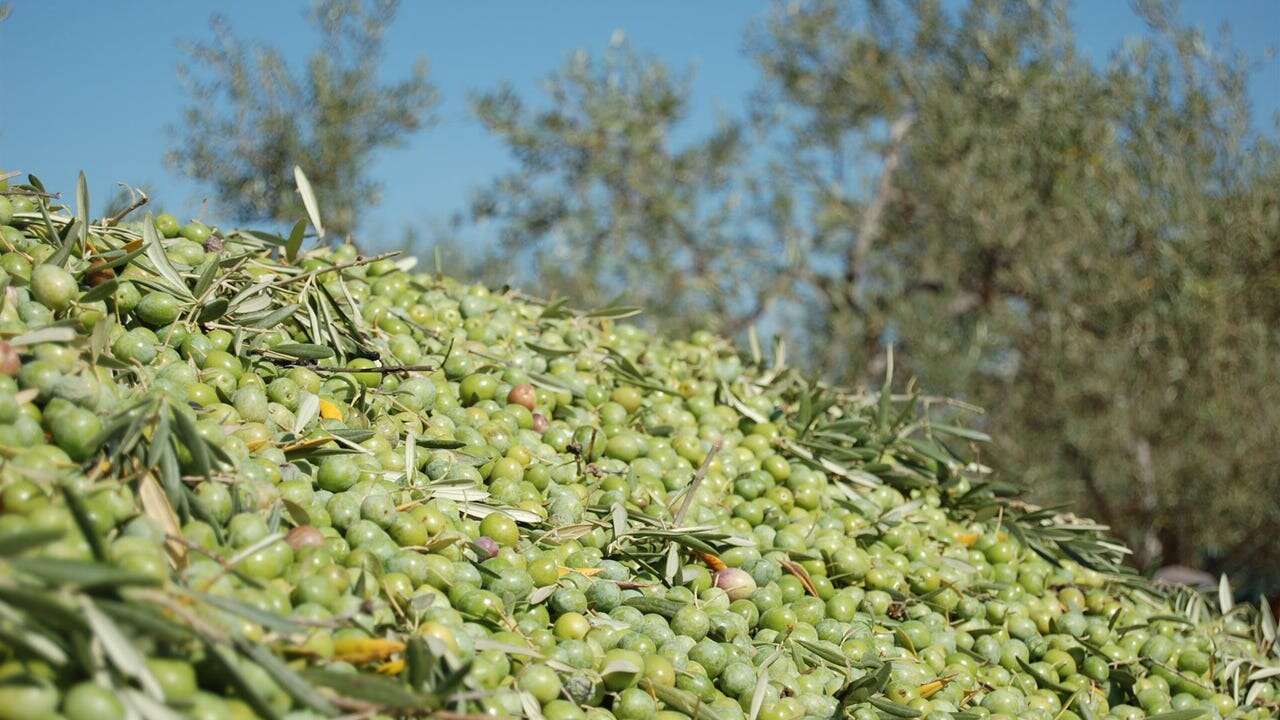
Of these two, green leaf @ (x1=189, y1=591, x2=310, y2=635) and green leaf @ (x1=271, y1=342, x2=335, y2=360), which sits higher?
green leaf @ (x1=271, y1=342, x2=335, y2=360)

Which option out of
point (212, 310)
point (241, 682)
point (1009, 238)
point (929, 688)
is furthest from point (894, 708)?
point (1009, 238)

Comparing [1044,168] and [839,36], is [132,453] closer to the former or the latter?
[1044,168]

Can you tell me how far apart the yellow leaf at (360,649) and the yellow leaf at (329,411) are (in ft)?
2.78

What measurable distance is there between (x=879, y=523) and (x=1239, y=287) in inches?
264

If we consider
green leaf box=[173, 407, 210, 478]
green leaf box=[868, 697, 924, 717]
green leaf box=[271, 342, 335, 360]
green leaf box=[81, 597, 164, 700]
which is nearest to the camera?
green leaf box=[81, 597, 164, 700]

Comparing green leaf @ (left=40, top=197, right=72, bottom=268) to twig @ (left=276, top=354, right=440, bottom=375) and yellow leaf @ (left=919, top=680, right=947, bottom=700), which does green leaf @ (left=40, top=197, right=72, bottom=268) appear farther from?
yellow leaf @ (left=919, top=680, right=947, bottom=700)

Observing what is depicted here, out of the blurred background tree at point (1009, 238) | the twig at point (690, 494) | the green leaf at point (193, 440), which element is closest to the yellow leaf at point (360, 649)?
the green leaf at point (193, 440)

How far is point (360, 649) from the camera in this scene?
60.1 inches

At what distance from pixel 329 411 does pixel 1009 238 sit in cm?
818

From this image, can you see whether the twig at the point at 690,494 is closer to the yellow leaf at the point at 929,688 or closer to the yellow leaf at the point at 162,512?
→ the yellow leaf at the point at 929,688

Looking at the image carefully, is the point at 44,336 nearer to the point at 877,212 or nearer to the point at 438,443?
the point at 438,443

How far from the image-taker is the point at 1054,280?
29.3 ft

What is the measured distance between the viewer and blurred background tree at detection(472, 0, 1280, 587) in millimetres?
8273

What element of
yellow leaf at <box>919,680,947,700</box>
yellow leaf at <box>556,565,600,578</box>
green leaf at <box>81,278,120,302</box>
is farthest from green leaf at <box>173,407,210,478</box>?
yellow leaf at <box>919,680,947,700</box>
